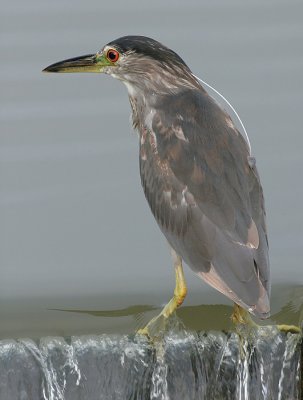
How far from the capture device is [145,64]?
546 centimetres

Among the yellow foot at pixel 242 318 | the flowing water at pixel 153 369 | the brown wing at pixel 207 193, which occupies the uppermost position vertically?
the brown wing at pixel 207 193

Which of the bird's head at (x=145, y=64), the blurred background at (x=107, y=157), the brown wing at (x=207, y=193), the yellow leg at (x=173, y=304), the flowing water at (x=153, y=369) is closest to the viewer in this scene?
the brown wing at (x=207, y=193)

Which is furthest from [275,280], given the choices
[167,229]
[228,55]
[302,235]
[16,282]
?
[228,55]

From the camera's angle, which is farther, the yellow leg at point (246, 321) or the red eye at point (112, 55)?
the red eye at point (112, 55)

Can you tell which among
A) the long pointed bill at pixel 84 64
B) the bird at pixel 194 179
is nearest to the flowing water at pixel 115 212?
the bird at pixel 194 179

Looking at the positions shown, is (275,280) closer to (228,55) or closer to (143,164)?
(143,164)

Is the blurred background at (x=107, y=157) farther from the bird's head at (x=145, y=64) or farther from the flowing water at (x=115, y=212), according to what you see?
the bird's head at (x=145, y=64)

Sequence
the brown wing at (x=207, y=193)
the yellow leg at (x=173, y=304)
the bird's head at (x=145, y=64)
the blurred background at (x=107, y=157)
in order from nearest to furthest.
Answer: the brown wing at (x=207, y=193) → the yellow leg at (x=173, y=304) → the bird's head at (x=145, y=64) → the blurred background at (x=107, y=157)

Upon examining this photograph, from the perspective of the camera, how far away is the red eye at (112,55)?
5.47 m

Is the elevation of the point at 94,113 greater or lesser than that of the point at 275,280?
greater

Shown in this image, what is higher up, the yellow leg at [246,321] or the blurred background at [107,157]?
the blurred background at [107,157]

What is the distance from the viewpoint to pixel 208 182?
16.4 feet

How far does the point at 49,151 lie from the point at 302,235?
1.30 metres

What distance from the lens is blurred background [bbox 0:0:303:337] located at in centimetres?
553
